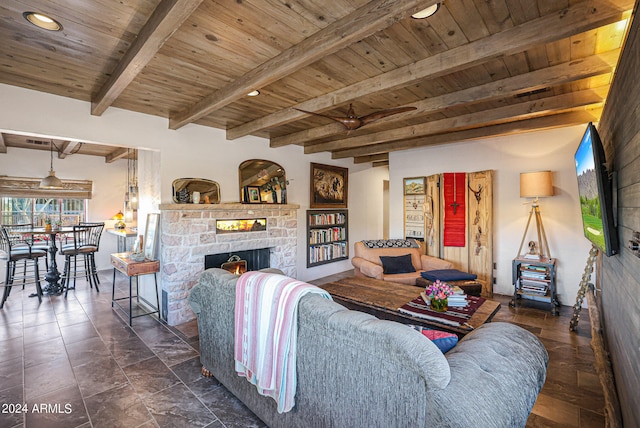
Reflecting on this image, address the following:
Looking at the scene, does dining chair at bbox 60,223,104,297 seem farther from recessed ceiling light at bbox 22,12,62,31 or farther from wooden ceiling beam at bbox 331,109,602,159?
wooden ceiling beam at bbox 331,109,602,159

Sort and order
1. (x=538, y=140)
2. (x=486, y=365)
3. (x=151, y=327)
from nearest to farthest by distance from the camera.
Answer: (x=486, y=365) → (x=151, y=327) → (x=538, y=140)

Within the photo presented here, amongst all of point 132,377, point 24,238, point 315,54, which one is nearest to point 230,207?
point 132,377

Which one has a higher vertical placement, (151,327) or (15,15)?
(15,15)

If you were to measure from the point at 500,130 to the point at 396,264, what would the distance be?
231 centimetres

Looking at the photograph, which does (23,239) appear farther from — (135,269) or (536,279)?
(536,279)

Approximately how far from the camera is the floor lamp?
12.8 ft

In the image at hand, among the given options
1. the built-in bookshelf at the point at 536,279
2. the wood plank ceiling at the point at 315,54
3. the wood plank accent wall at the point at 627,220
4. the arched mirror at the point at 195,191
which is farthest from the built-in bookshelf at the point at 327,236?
the wood plank accent wall at the point at 627,220

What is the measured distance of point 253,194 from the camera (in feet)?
15.0

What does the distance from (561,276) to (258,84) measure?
15.0ft

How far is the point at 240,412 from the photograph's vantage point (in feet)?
6.73

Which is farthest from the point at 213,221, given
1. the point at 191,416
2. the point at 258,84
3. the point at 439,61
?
the point at 439,61

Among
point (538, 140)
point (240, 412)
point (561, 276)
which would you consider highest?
point (538, 140)

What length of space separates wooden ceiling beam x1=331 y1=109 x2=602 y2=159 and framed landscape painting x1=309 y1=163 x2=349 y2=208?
2.61 ft

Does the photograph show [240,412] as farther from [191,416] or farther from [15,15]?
[15,15]
